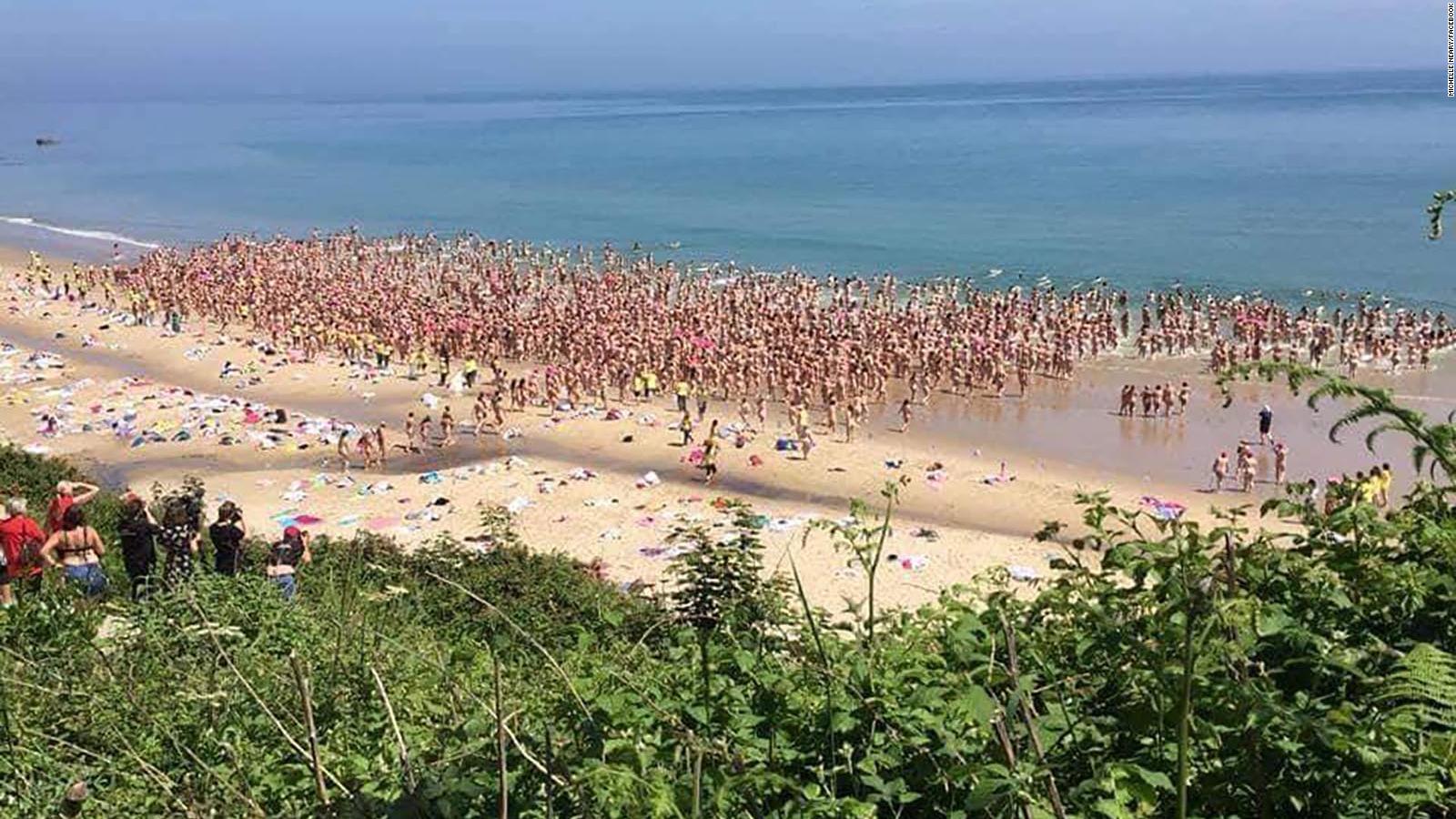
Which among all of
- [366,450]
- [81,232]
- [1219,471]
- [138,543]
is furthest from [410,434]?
[81,232]

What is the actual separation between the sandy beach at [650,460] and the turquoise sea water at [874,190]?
2072 cm

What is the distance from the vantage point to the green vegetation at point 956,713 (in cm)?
270

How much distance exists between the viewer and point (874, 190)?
79.7 m

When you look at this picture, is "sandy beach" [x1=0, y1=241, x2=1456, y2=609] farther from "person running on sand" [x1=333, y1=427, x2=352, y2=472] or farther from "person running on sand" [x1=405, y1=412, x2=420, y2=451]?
"person running on sand" [x1=405, y1=412, x2=420, y2=451]

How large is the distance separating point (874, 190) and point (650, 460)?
59.5 m

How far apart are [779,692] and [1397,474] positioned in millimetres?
19977

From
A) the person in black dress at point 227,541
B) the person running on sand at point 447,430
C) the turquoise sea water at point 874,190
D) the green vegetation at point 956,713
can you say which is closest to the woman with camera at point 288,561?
the person in black dress at point 227,541

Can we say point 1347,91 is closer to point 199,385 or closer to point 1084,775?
point 199,385

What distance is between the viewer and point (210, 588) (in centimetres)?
820

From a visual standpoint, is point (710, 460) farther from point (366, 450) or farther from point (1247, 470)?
point (1247, 470)

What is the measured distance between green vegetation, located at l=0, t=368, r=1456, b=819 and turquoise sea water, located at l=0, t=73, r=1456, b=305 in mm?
42054

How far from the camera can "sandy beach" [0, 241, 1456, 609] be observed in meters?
18.6

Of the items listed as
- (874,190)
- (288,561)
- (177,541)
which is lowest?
(288,561)

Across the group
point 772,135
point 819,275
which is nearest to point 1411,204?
point 819,275
